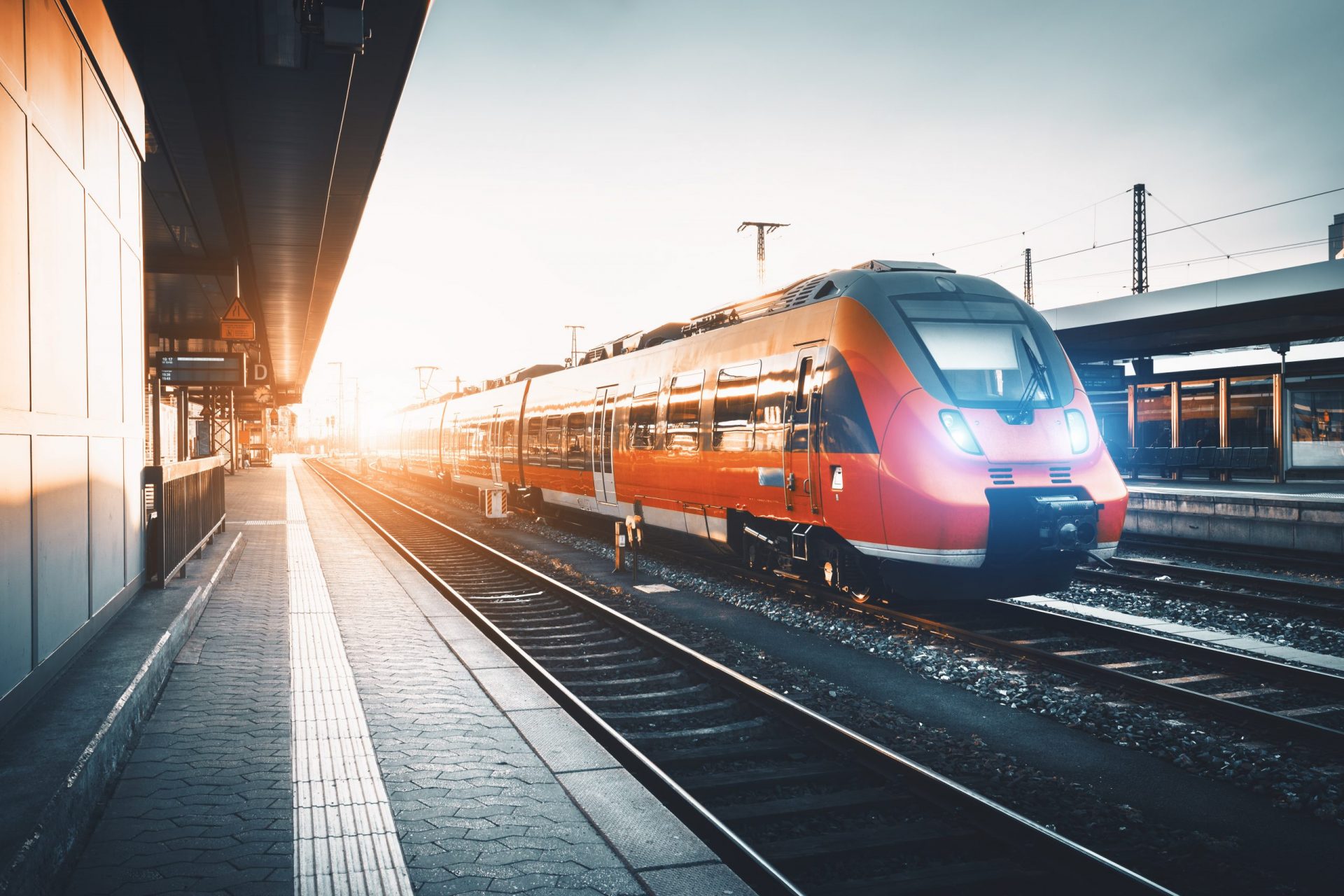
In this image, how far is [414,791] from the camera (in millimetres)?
4242

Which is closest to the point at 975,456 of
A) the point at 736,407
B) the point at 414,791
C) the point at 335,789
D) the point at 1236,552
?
the point at 736,407

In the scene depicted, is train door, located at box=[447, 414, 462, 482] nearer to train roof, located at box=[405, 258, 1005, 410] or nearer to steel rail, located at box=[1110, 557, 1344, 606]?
train roof, located at box=[405, 258, 1005, 410]

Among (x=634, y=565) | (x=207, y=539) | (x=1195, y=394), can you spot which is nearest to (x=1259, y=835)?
(x=634, y=565)

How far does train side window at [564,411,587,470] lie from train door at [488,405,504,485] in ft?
19.3

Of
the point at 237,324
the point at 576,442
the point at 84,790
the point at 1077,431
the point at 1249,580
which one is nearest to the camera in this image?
the point at 84,790

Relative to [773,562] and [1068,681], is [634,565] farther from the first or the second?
[1068,681]

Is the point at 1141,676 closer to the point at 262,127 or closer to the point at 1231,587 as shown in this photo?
the point at 1231,587

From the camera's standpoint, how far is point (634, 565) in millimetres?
11453

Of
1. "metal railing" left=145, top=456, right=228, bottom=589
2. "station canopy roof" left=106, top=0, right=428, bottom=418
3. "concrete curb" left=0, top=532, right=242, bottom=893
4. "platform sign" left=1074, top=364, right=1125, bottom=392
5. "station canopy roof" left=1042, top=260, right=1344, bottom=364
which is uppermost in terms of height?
"station canopy roof" left=106, top=0, right=428, bottom=418

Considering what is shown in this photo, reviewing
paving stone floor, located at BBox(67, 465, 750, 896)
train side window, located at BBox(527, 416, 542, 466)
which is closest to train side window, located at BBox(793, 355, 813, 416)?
paving stone floor, located at BBox(67, 465, 750, 896)

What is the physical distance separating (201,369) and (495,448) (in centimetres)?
1081

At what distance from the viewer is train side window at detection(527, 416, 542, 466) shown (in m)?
19.0

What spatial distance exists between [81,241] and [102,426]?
1.30 meters

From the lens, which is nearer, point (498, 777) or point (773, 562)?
point (498, 777)
